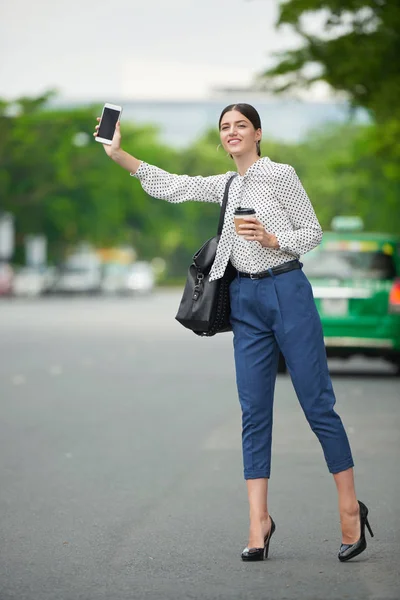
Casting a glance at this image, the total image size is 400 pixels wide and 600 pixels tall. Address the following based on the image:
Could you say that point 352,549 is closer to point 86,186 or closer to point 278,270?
point 278,270

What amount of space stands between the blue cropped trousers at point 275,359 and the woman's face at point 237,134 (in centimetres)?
53

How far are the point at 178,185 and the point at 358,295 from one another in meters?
10.3

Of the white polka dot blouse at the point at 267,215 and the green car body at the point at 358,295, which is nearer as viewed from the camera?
the white polka dot blouse at the point at 267,215

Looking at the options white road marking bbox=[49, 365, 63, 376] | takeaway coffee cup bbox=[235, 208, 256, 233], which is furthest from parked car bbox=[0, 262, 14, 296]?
takeaway coffee cup bbox=[235, 208, 256, 233]

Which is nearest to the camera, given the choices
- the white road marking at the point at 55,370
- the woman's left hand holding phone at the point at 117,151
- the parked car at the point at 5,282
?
the woman's left hand holding phone at the point at 117,151

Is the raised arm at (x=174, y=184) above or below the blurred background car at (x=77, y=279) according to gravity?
above

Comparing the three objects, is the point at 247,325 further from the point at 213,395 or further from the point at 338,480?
the point at 213,395

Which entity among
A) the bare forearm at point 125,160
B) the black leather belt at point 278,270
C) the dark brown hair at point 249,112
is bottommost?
the black leather belt at point 278,270

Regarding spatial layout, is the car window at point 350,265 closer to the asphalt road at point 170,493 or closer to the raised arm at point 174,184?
the asphalt road at point 170,493

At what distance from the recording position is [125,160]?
19.7 ft

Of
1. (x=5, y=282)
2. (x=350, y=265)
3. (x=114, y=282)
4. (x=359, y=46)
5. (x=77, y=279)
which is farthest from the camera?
(x=114, y=282)

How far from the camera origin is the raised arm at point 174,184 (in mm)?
6031

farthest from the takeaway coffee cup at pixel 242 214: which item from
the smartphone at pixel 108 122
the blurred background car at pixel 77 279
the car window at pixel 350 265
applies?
the blurred background car at pixel 77 279

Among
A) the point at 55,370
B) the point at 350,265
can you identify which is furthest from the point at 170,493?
the point at 55,370
